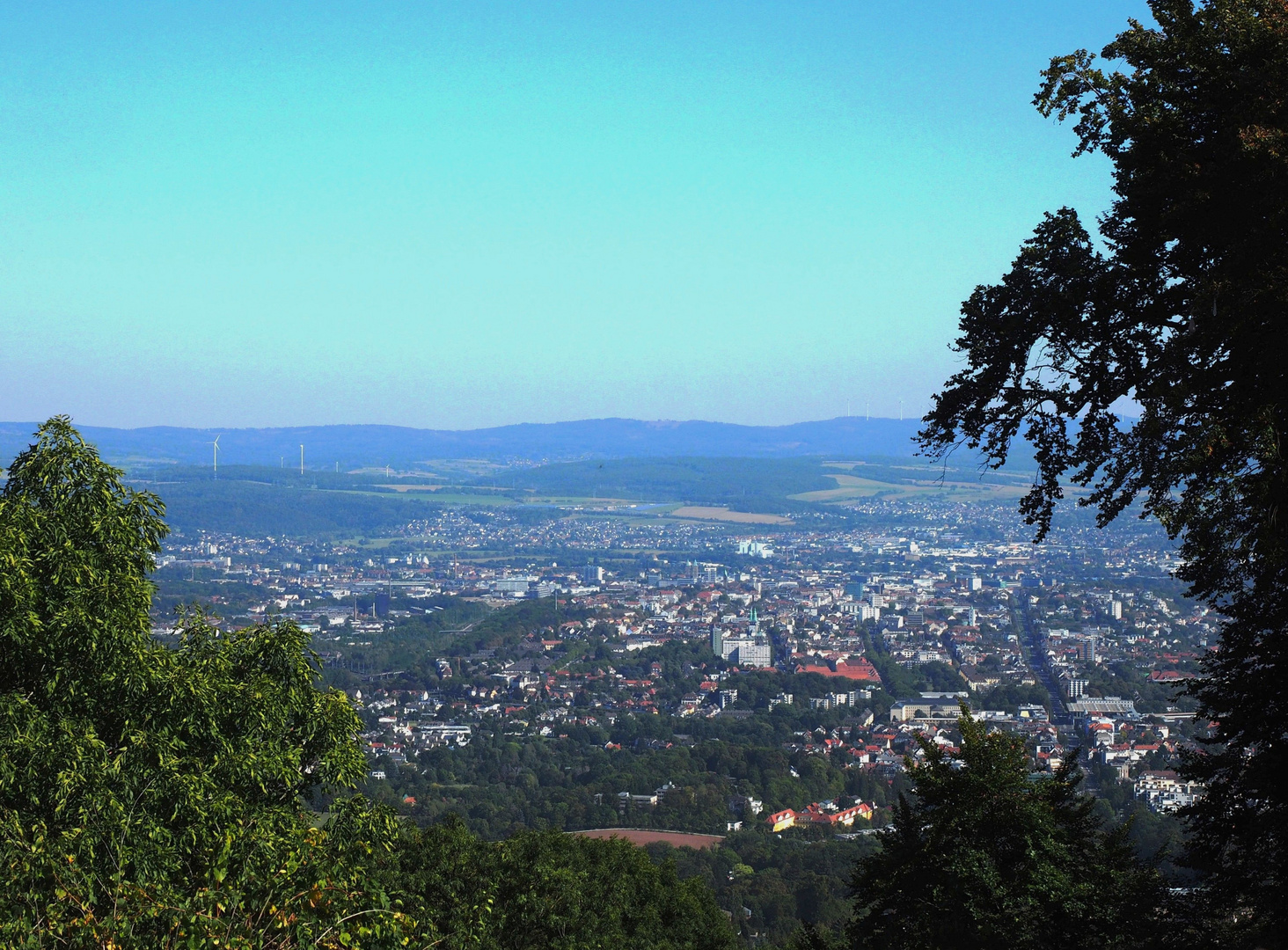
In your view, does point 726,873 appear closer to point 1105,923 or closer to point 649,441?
point 1105,923

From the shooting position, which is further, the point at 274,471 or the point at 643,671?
the point at 274,471

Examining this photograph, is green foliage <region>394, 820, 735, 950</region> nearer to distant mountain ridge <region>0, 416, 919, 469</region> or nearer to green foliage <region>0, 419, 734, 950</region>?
green foliage <region>0, 419, 734, 950</region>

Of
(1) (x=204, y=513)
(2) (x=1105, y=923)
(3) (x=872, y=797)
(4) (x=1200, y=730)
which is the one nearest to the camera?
(2) (x=1105, y=923)

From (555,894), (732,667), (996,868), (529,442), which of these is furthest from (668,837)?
(529,442)

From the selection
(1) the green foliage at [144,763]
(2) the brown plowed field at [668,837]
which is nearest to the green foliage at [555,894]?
(1) the green foliage at [144,763]

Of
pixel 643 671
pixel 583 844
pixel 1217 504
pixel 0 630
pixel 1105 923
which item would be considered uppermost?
pixel 1217 504

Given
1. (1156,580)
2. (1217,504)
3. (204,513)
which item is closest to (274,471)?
(204,513)

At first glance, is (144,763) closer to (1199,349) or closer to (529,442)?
(1199,349)
